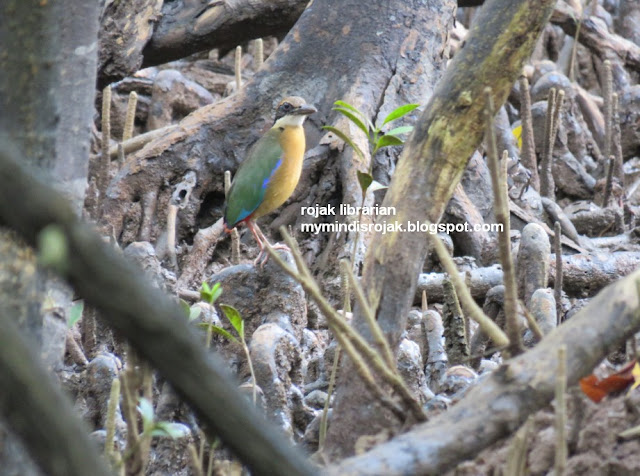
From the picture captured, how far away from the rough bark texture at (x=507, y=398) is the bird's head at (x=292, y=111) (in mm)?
3747

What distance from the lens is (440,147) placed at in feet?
9.35

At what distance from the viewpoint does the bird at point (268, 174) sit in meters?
5.69

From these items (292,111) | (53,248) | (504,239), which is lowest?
(292,111)

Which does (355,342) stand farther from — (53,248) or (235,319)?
(235,319)

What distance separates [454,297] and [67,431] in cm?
264

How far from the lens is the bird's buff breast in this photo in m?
5.78

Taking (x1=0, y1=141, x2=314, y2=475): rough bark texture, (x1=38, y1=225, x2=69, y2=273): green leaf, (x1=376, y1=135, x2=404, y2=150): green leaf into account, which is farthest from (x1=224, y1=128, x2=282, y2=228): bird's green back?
(x1=38, y1=225, x2=69, y2=273): green leaf

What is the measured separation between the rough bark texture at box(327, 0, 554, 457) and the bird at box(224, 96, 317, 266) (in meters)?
2.79

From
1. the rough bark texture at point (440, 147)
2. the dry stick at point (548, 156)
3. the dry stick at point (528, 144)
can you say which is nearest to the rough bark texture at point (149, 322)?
the rough bark texture at point (440, 147)

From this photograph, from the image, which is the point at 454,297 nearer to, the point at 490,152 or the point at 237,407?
the point at 490,152

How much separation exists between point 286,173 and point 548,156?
6.66 feet

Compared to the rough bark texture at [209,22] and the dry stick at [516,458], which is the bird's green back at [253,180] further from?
the dry stick at [516,458]

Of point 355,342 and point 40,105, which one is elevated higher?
point 40,105

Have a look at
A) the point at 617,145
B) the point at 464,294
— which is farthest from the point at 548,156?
the point at 464,294
